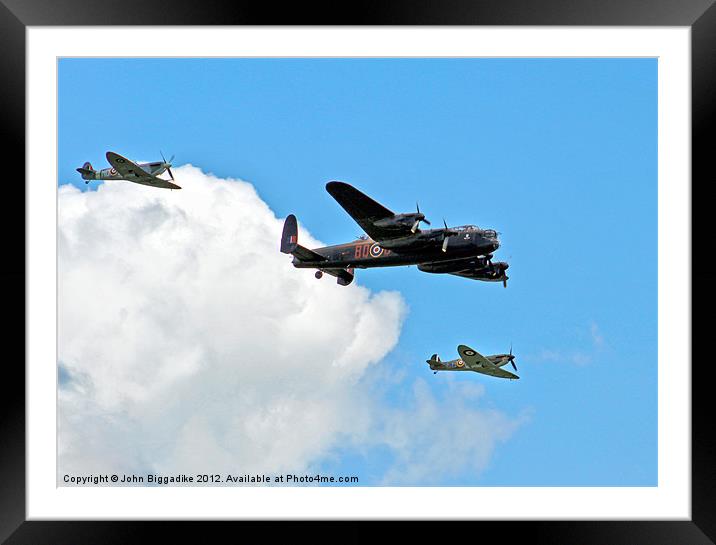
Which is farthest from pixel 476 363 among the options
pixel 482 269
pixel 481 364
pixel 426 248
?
pixel 426 248

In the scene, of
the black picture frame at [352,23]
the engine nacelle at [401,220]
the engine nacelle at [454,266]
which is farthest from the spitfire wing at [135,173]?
the black picture frame at [352,23]

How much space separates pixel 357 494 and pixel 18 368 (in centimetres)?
568

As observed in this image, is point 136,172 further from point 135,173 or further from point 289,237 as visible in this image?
point 289,237

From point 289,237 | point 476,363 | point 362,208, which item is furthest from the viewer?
point 476,363

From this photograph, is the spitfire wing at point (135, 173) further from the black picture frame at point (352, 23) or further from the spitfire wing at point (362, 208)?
the black picture frame at point (352, 23)

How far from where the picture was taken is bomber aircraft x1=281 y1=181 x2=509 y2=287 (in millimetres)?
22766

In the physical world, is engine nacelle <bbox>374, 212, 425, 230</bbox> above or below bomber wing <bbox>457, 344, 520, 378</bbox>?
above

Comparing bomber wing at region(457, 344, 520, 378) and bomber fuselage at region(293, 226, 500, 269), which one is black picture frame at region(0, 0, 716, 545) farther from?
bomber wing at region(457, 344, 520, 378)

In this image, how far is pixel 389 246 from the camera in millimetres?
23672

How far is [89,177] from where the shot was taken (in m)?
27.6

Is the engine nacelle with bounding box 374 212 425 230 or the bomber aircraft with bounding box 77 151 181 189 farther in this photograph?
the bomber aircraft with bounding box 77 151 181 189

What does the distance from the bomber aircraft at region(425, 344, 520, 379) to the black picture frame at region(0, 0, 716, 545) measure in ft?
44.2

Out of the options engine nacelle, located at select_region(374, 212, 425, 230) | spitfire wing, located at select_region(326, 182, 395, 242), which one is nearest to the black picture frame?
spitfire wing, located at select_region(326, 182, 395, 242)

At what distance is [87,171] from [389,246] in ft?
35.1
